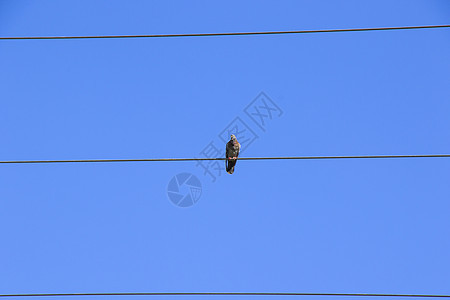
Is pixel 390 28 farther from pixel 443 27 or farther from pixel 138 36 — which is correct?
pixel 138 36

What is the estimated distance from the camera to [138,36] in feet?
20.5

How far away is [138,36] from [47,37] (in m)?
1.07

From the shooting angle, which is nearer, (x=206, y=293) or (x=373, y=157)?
(x=206, y=293)

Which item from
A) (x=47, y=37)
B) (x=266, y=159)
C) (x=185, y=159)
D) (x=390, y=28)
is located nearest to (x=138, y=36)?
(x=47, y=37)

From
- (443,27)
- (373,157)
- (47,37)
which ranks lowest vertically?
(373,157)

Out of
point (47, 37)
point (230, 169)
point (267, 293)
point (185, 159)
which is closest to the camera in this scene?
point (267, 293)

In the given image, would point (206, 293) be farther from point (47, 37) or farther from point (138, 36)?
point (47, 37)

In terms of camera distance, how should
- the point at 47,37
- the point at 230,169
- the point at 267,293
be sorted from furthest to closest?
the point at 230,169
the point at 47,37
the point at 267,293

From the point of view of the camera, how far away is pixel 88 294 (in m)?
5.27

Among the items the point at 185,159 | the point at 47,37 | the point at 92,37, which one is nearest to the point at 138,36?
the point at 92,37

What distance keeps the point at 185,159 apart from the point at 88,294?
170 centimetres

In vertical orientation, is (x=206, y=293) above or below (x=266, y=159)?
below

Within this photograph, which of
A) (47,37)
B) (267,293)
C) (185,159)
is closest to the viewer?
(267,293)

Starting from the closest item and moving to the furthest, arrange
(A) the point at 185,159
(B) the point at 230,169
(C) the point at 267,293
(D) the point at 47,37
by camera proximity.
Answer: (C) the point at 267,293 < (A) the point at 185,159 < (D) the point at 47,37 < (B) the point at 230,169
